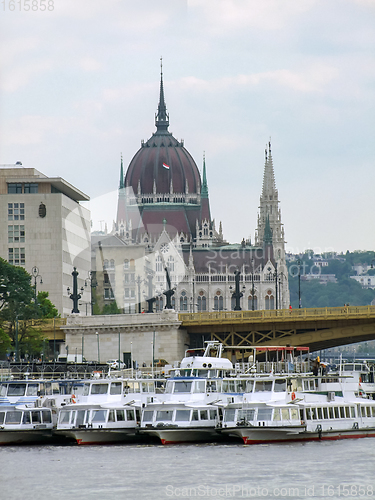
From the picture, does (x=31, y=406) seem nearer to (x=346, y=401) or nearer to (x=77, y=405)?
(x=77, y=405)

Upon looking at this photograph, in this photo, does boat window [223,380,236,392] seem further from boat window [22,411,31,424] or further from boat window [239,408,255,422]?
boat window [22,411,31,424]

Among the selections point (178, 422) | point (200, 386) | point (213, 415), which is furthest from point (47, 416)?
point (213, 415)

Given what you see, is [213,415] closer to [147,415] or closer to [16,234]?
[147,415]

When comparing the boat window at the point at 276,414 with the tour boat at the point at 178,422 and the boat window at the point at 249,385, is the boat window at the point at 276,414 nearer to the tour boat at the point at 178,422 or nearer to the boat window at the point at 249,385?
the boat window at the point at 249,385

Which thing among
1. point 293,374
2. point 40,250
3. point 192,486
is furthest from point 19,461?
point 40,250

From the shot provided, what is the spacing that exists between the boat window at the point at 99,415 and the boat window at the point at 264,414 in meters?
10.3

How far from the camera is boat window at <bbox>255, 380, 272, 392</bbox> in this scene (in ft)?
246

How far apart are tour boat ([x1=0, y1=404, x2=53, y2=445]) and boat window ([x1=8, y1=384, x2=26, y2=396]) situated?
2.56 meters

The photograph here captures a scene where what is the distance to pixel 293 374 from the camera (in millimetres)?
76250

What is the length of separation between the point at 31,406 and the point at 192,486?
80.7ft

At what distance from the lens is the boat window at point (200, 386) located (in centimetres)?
7662

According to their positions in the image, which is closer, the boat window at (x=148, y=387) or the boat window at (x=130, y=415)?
the boat window at (x=130, y=415)

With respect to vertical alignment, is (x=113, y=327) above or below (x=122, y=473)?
above

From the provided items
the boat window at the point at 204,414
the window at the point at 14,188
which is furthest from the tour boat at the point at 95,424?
the window at the point at 14,188
